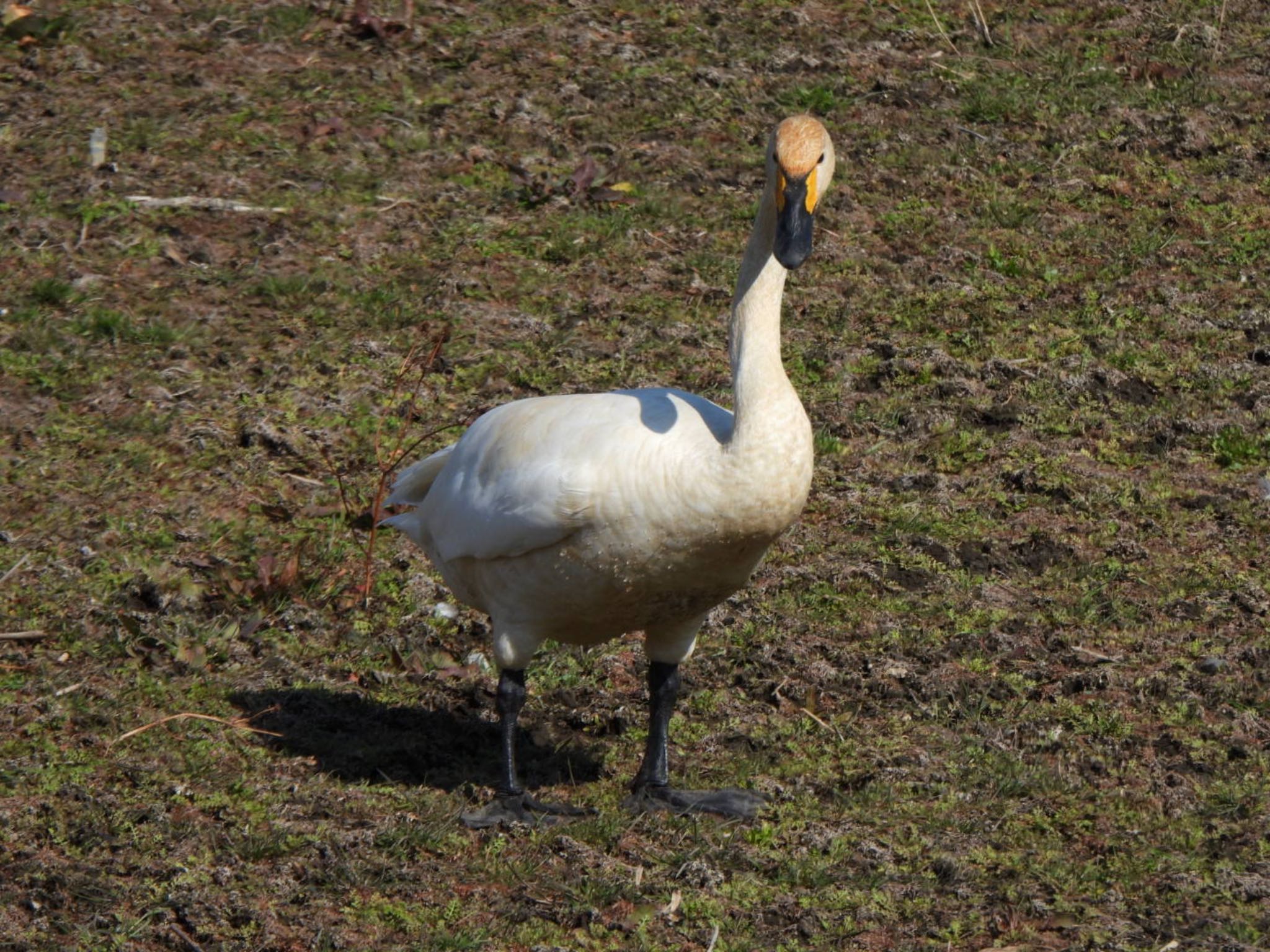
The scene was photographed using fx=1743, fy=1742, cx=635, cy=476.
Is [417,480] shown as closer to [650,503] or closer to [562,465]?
[562,465]

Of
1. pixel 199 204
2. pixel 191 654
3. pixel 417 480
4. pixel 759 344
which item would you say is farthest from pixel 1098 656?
pixel 199 204

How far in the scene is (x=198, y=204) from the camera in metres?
9.20

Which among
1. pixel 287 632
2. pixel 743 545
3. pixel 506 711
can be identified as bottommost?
pixel 287 632

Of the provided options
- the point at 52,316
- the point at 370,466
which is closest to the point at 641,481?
the point at 370,466

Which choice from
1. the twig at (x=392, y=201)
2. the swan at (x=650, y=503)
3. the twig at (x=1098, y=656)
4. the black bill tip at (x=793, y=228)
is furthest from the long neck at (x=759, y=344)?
the twig at (x=392, y=201)

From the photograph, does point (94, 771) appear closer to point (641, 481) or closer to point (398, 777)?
point (398, 777)

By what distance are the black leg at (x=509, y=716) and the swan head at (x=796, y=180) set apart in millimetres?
1565

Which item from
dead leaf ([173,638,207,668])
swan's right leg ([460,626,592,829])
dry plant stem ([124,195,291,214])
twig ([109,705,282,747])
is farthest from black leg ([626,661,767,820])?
dry plant stem ([124,195,291,214])

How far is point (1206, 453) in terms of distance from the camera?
756cm

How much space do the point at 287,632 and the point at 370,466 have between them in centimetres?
120

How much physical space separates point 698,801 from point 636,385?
10.0ft

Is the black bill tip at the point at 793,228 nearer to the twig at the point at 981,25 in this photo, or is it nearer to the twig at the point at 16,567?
the twig at the point at 16,567

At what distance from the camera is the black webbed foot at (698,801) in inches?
210

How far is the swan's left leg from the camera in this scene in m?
5.37
